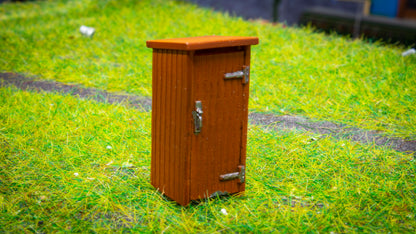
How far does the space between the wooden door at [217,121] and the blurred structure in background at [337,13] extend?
6.85 metres

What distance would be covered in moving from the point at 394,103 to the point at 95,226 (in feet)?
13.3

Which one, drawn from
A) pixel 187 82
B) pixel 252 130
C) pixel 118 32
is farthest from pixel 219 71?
pixel 118 32

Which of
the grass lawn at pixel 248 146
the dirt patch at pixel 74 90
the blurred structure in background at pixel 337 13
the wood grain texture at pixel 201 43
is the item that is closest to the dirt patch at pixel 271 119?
the dirt patch at pixel 74 90

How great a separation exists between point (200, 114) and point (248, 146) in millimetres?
1460

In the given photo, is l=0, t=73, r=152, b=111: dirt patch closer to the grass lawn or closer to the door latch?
the grass lawn

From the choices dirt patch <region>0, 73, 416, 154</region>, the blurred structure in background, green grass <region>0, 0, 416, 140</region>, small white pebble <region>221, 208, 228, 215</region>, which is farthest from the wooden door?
the blurred structure in background

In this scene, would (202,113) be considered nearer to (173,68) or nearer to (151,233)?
(173,68)

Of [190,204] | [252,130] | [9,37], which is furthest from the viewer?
[9,37]

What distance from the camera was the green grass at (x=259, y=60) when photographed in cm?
537

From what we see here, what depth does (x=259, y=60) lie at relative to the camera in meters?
6.89

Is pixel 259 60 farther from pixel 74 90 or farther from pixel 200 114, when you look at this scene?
pixel 200 114

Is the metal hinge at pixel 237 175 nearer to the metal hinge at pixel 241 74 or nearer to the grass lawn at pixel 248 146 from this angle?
the grass lawn at pixel 248 146

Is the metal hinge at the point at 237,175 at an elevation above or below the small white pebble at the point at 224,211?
above

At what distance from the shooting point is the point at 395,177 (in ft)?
11.8
